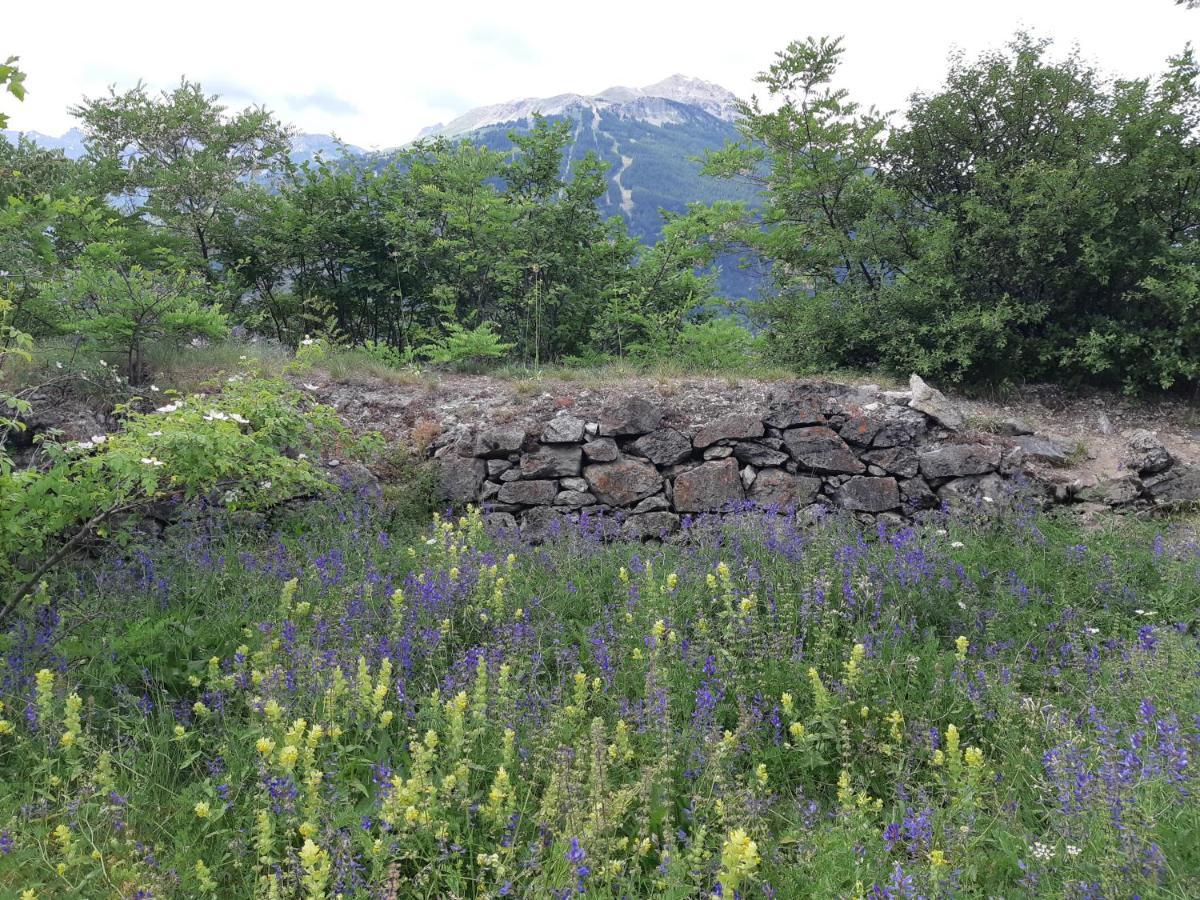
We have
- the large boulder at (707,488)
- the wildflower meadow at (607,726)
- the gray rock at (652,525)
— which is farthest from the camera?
the large boulder at (707,488)

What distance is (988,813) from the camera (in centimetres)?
277

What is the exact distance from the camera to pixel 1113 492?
6.97m

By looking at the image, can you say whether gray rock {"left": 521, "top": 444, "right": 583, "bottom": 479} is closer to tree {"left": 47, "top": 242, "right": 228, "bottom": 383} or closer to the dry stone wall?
the dry stone wall

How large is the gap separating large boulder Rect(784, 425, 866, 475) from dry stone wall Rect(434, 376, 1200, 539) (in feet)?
0.04

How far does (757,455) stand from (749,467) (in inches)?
5.6

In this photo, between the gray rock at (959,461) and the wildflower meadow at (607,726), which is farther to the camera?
the gray rock at (959,461)

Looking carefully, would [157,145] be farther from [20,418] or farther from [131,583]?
[131,583]

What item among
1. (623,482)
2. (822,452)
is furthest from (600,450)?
(822,452)

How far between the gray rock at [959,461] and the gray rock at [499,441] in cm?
402

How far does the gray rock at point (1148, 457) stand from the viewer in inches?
280

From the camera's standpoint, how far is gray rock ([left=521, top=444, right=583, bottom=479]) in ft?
23.1

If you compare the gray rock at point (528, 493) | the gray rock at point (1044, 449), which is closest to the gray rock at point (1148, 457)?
the gray rock at point (1044, 449)

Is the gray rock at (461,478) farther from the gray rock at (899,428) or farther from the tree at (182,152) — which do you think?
the tree at (182,152)

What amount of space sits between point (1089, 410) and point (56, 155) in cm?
1574
